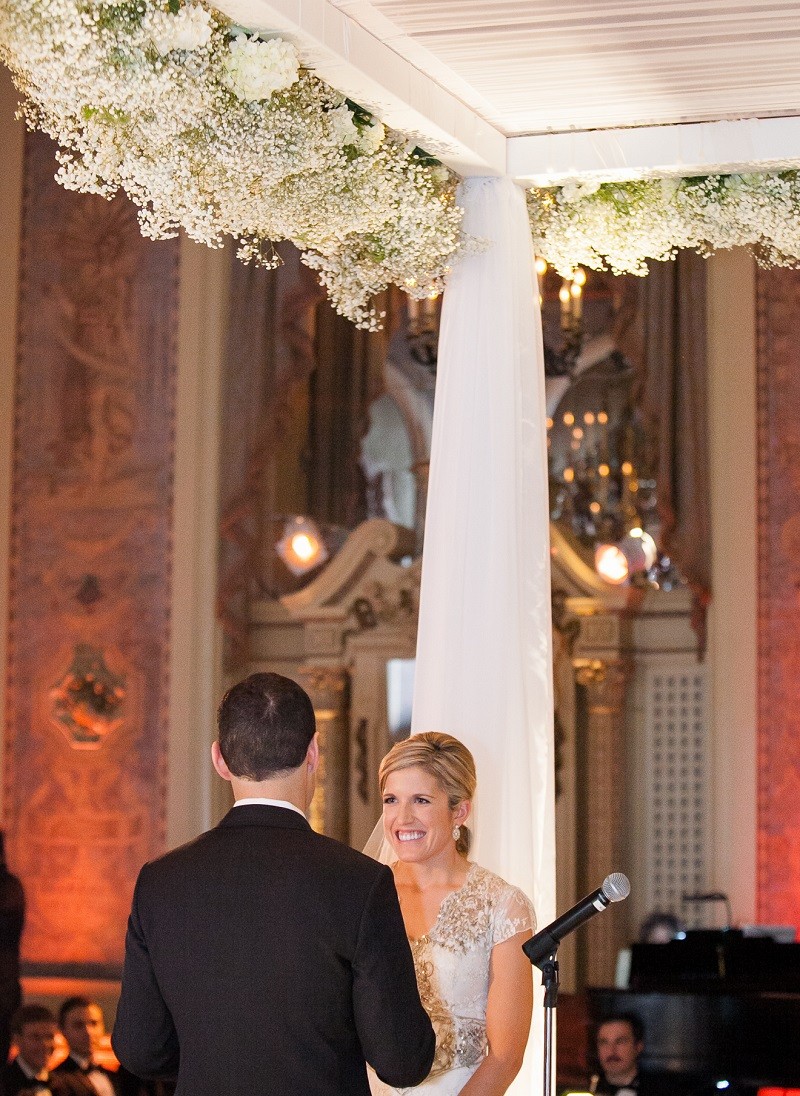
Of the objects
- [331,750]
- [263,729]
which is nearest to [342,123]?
[263,729]

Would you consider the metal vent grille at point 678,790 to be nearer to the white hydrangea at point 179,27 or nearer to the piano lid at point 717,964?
the piano lid at point 717,964

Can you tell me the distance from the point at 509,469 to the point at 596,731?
18.7ft

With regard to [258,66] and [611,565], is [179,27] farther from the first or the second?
[611,565]

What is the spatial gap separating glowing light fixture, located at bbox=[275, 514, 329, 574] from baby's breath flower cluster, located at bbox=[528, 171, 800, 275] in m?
6.06

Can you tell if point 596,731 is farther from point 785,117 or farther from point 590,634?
point 785,117

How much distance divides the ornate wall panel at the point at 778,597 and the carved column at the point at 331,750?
257cm

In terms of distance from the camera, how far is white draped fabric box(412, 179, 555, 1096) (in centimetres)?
441

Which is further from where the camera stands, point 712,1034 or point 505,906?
point 712,1034

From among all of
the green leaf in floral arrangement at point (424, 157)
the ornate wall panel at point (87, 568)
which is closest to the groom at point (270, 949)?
the green leaf in floral arrangement at point (424, 157)

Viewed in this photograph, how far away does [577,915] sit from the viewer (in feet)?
9.91

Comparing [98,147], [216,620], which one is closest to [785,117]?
[98,147]

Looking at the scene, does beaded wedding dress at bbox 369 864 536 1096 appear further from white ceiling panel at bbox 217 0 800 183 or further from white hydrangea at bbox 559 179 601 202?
white hydrangea at bbox 559 179 601 202

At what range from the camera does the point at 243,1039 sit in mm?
2613

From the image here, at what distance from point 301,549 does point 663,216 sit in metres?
6.36
